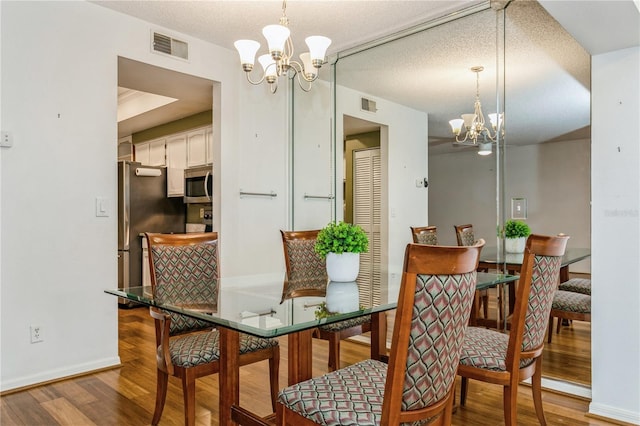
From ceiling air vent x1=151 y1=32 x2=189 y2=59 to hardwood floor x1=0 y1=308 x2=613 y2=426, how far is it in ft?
7.71

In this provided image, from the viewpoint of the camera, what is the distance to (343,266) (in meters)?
2.23

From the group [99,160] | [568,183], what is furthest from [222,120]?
[568,183]

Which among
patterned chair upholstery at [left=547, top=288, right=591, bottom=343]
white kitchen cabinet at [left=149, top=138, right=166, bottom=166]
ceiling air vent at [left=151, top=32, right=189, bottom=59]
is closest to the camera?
patterned chair upholstery at [left=547, top=288, right=591, bottom=343]

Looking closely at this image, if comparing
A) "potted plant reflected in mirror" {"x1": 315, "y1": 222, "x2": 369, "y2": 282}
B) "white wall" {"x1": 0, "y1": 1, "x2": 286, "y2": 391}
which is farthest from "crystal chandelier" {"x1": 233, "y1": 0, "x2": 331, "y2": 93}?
"white wall" {"x1": 0, "y1": 1, "x2": 286, "y2": 391}

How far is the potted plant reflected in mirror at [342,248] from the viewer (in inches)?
86.3

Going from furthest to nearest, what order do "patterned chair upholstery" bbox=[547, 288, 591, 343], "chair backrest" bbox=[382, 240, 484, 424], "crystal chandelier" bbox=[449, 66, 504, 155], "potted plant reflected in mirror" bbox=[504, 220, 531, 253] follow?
1. "crystal chandelier" bbox=[449, 66, 504, 155]
2. "potted plant reflected in mirror" bbox=[504, 220, 531, 253]
3. "patterned chair upholstery" bbox=[547, 288, 591, 343]
4. "chair backrest" bbox=[382, 240, 484, 424]

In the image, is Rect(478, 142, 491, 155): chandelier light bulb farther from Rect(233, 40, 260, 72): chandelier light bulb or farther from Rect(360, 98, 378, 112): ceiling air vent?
Rect(233, 40, 260, 72): chandelier light bulb

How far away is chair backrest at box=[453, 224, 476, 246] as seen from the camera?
3131 millimetres

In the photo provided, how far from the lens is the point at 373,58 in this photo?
382 cm

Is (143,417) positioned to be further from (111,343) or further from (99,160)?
(99,160)

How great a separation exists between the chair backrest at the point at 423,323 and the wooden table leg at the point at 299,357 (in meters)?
0.59

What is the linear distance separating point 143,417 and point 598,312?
2497 mm

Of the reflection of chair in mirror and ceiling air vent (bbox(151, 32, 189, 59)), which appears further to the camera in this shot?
ceiling air vent (bbox(151, 32, 189, 59))

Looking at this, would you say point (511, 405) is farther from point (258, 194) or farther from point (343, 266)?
point (258, 194)
